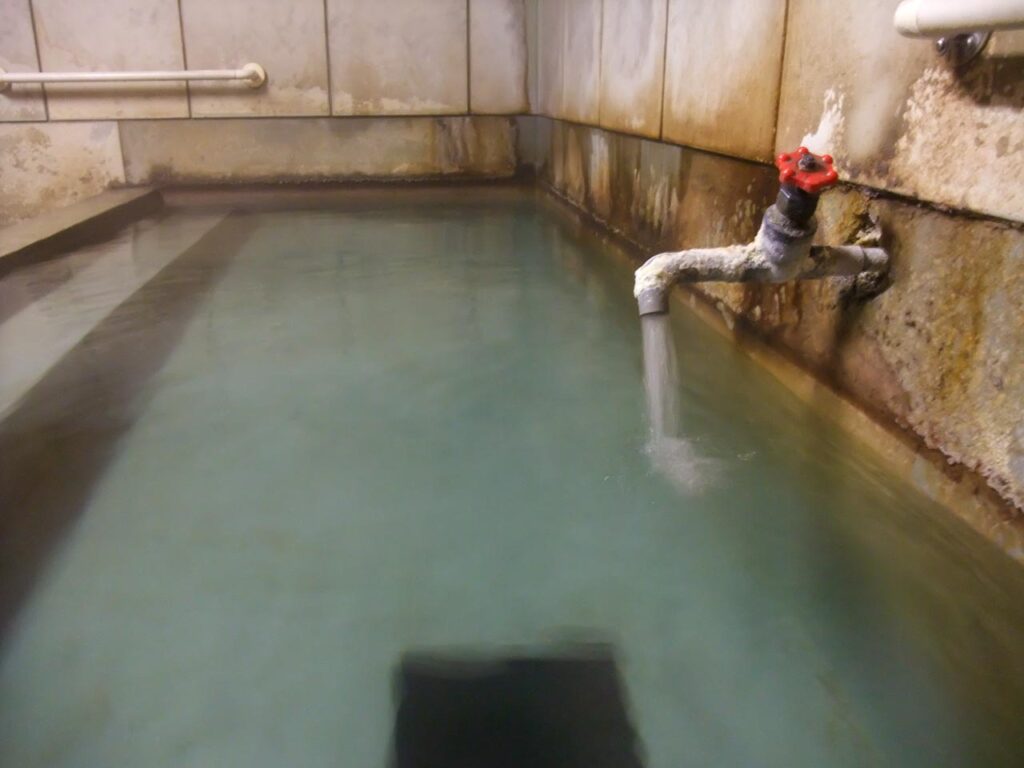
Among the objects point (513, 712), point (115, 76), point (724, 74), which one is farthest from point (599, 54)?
point (513, 712)

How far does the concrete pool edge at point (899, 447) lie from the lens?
42.6 inches

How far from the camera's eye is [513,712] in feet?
2.95

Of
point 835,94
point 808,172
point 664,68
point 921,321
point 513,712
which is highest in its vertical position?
point 664,68

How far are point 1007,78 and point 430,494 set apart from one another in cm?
102

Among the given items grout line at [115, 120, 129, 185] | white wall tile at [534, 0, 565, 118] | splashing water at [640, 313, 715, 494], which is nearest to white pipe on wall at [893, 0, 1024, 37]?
splashing water at [640, 313, 715, 494]

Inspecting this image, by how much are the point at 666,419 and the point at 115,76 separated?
164 inches

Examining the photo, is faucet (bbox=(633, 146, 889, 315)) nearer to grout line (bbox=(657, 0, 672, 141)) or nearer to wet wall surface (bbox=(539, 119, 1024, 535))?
wet wall surface (bbox=(539, 119, 1024, 535))

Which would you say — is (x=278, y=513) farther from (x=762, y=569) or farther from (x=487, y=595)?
(x=762, y=569)

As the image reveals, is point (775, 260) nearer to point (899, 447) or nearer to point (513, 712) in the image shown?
point (899, 447)

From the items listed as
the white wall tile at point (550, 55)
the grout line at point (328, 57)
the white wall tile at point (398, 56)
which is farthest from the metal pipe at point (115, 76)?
the white wall tile at point (550, 55)

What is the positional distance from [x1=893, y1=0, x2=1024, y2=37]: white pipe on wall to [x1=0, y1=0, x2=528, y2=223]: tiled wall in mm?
4172

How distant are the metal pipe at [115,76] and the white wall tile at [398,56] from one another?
1.89 feet

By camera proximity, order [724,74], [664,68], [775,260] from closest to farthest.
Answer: [775,260] < [724,74] < [664,68]

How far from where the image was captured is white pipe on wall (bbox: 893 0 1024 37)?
2.71 ft
